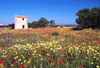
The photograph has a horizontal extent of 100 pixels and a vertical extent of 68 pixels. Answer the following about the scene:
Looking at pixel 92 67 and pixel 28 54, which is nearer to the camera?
pixel 92 67

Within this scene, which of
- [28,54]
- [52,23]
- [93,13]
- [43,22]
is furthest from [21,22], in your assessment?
[28,54]

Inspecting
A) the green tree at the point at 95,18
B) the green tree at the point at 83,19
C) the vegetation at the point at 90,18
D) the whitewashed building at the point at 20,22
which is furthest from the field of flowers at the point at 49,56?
the whitewashed building at the point at 20,22

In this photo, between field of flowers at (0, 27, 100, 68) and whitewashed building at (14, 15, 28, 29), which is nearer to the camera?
field of flowers at (0, 27, 100, 68)

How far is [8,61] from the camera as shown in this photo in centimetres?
315

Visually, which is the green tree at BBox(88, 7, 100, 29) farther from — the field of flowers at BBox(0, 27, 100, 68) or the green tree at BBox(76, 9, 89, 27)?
the field of flowers at BBox(0, 27, 100, 68)

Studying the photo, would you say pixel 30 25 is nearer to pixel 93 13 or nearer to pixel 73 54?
pixel 93 13

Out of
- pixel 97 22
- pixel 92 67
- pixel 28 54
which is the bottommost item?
pixel 92 67

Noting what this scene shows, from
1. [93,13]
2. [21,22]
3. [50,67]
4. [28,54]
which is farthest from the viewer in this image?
[21,22]

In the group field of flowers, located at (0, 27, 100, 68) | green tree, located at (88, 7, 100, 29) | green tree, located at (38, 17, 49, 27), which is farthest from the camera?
green tree, located at (38, 17, 49, 27)

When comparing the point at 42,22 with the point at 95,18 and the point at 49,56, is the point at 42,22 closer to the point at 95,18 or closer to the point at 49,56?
the point at 95,18

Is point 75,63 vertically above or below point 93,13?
below

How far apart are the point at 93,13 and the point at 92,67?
72.3 ft

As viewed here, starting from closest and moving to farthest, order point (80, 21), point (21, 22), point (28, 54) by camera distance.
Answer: point (28, 54) < point (80, 21) < point (21, 22)

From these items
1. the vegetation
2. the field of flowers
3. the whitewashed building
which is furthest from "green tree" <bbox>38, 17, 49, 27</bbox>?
the field of flowers
